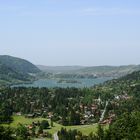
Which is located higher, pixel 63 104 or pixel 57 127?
pixel 63 104

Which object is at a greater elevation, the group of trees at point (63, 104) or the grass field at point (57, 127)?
the group of trees at point (63, 104)

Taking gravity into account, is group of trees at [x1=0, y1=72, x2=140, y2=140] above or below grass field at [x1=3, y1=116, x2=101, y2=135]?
above

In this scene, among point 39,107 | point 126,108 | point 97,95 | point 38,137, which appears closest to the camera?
point 38,137

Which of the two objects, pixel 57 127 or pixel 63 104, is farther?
pixel 63 104

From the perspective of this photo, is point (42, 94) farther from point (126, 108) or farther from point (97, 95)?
point (126, 108)

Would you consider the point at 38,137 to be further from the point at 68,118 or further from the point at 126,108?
the point at 126,108

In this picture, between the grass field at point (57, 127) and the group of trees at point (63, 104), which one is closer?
the grass field at point (57, 127)

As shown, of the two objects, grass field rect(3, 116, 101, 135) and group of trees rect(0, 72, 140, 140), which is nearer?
grass field rect(3, 116, 101, 135)

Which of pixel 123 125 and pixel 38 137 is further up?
pixel 123 125

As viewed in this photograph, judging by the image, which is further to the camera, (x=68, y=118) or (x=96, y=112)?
(x=96, y=112)

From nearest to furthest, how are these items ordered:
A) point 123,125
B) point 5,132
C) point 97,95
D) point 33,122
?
1. point 5,132
2. point 123,125
3. point 33,122
4. point 97,95

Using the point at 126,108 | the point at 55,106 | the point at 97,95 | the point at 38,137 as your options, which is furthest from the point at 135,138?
the point at 97,95
